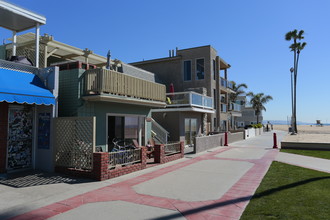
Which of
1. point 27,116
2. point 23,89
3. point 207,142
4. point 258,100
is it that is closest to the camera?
point 23,89

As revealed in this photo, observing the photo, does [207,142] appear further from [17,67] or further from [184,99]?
[17,67]

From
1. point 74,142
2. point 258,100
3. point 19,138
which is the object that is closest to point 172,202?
point 74,142

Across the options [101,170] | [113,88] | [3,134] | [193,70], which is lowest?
[101,170]

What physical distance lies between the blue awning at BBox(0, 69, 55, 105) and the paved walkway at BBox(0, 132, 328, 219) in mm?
2953

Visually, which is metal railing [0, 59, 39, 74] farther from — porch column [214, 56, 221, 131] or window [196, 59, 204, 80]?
porch column [214, 56, 221, 131]

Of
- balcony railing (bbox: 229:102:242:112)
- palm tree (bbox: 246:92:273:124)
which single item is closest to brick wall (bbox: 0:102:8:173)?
balcony railing (bbox: 229:102:242:112)

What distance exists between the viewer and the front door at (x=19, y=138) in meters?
9.32

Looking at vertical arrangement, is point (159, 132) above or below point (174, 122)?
below

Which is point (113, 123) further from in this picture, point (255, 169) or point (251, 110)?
point (251, 110)

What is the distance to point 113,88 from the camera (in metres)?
11.1

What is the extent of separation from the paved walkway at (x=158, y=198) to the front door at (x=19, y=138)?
271 cm

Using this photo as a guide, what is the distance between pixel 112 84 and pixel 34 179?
484cm

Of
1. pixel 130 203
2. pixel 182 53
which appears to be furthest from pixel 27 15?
pixel 182 53

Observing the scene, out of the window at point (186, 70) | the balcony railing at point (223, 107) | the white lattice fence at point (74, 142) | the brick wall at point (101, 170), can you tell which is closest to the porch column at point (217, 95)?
the balcony railing at point (223, 107)
